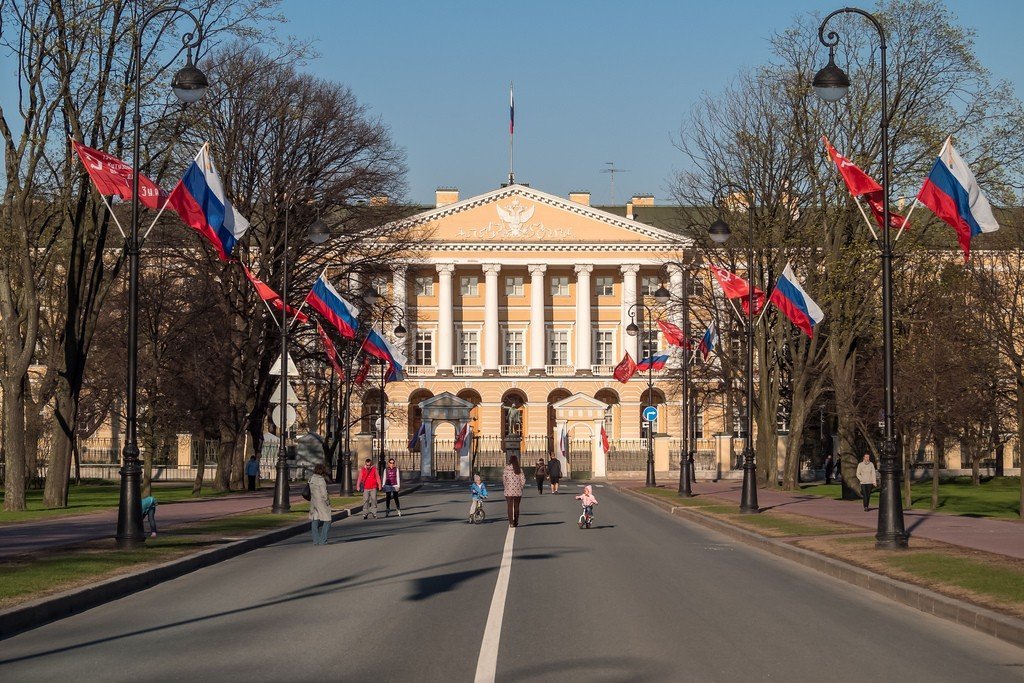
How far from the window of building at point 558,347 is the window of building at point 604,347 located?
2226 millimetres

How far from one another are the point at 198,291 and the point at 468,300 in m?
53.4

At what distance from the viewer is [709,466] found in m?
74.4

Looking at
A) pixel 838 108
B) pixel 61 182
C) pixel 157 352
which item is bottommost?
pixel 157 352

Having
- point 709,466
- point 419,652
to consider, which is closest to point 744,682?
point 419,652

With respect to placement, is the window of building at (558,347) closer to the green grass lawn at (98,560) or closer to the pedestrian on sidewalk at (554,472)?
the pedestrian on sidewalk at (554,472)

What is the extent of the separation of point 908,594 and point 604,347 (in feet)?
297

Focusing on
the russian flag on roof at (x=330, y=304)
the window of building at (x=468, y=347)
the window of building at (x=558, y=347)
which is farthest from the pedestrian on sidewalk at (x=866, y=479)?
the window of building at (x=468, y=347)

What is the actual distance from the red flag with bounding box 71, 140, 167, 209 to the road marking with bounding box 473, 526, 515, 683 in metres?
11.4

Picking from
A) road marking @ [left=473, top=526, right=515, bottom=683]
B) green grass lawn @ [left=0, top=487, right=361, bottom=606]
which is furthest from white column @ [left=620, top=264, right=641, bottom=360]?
Result: road marking @ [left=473, top=526, right=515, bottom=683]

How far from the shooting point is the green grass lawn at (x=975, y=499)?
40.0 meters

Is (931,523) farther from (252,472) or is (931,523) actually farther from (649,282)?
(649,282)

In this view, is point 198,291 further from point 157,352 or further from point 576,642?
point 576,642

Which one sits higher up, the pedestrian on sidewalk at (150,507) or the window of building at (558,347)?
the window of building at (558,347)

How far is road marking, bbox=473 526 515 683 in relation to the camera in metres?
10.1
